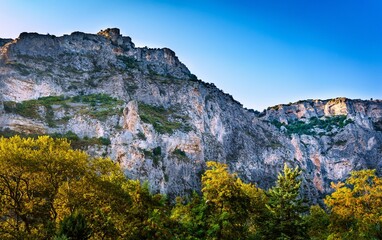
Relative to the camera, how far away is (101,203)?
884 inches

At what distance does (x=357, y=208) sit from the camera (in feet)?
94.3

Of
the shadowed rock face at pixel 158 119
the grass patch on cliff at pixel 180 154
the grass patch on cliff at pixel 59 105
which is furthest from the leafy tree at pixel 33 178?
the grass patch on cliff at pixel 180 154

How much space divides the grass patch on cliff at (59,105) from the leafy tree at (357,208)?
72321 millimetres

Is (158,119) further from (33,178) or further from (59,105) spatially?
(33,178)

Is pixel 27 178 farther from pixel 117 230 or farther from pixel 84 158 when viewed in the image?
pixel 117 230

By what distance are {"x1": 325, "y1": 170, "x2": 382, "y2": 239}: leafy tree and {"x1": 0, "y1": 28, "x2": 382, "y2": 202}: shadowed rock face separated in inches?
1408

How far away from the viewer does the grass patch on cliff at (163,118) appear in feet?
326

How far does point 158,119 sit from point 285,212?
78728mm

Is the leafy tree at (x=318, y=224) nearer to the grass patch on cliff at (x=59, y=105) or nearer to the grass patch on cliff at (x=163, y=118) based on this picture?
the grass patch on cliff at (x=163, y=118)

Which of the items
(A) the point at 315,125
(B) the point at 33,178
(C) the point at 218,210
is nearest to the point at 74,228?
(B) the point at 33,178

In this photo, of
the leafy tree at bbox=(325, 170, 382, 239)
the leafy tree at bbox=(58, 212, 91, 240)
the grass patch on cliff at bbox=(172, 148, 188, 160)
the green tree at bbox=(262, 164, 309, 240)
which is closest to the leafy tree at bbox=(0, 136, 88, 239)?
the leafy tree at bbox=(58, 212, 91, 240)

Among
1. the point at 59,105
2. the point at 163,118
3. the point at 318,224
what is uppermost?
the point at 163,118

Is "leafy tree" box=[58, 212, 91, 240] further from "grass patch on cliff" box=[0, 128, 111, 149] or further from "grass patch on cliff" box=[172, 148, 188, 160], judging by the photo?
"grass patch on cliff" box=[172, 148, 188, 160]

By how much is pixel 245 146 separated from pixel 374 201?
9674cm
